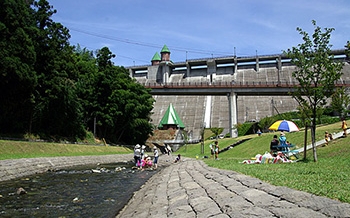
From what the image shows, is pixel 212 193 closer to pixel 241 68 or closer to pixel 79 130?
pixel 79 130

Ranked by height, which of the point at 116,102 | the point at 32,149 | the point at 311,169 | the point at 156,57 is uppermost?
the point at 156,57

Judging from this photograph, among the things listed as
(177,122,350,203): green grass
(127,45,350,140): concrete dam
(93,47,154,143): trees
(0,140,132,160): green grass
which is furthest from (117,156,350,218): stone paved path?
(127,45,350,140): concrete dam

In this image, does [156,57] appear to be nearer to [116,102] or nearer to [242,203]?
[116,102]

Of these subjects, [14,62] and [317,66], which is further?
[14,62]

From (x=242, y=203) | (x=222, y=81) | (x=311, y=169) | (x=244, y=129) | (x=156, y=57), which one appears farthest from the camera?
(x=156, y=57)

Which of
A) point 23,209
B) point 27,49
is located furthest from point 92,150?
point 23,209

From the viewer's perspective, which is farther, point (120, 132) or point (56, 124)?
point (120, 132)

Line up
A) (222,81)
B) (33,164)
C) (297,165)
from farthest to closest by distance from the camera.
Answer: (222,81), (33,164), (297,165)

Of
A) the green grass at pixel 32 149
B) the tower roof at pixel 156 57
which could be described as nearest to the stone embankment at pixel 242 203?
the green grass at pixel 32 149

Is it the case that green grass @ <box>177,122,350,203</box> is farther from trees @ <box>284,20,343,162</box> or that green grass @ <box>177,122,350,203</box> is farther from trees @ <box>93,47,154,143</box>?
trees @ <box>93,47,154,143</box>

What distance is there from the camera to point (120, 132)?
66.4 m

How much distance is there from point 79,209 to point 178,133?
240 ft

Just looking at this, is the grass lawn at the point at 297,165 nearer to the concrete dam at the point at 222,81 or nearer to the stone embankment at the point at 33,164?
the stone embankment at the point at 33,164

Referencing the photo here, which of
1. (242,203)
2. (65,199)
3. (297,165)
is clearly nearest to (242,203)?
(242,203)
